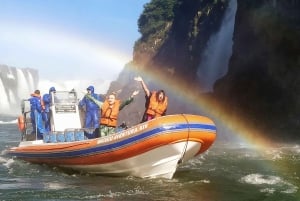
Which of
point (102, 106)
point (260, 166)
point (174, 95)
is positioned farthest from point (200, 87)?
point (102, 106)

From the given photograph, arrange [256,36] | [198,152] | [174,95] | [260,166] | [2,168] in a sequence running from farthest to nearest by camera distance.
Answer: [174,95] → [256,36] → [260,166] → [2,168] → [198,152]

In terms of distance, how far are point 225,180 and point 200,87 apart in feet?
112

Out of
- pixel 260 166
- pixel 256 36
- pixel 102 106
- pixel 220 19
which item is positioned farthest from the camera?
pixel 220 19

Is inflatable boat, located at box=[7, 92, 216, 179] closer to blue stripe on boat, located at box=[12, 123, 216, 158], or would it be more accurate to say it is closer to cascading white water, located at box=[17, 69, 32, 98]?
blue stripe on boat, located at box=[12, 123, 216, 158]

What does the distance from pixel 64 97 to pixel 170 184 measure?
6767 mm

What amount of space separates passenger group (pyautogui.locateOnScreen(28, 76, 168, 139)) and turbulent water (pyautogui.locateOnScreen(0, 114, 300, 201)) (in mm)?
1558

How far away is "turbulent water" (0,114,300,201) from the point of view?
12008 millimetres

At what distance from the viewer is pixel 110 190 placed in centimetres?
1258

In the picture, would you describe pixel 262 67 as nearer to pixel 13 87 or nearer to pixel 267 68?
pixel 267 68

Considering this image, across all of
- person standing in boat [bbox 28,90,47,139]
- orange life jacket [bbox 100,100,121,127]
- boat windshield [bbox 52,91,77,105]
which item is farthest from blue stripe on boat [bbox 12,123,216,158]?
boat windshield [bbox 52,91,77,105]

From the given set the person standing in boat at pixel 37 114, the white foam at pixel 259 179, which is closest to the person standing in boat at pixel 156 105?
the white foam at pixel 259 179

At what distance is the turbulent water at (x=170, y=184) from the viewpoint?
39.4ft

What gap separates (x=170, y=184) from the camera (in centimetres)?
1337

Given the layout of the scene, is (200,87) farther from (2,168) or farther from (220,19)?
(2,168)
